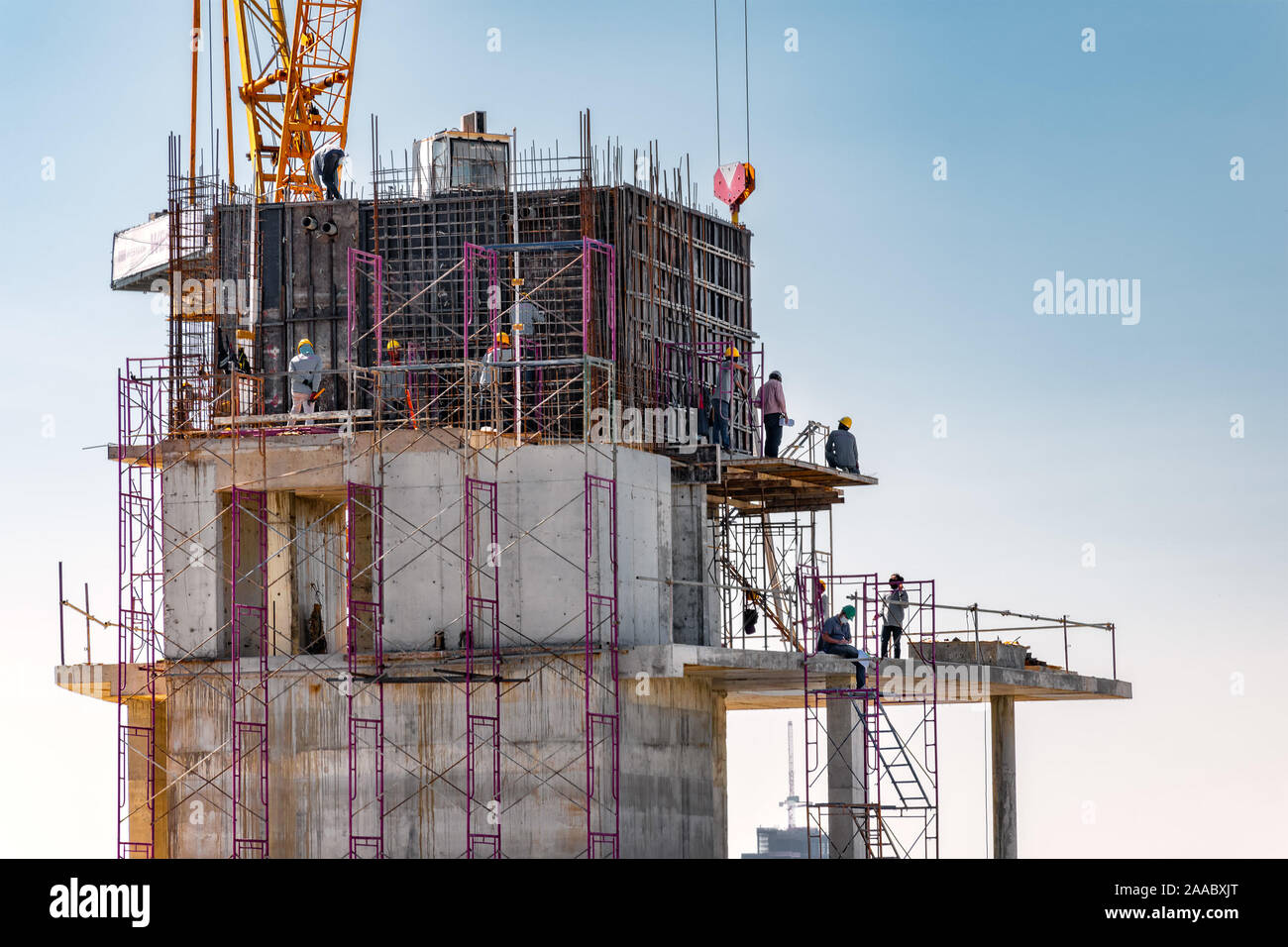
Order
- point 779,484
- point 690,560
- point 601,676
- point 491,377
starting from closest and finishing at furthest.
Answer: point 601,676, point 491,377, point 690,560, point 779,484

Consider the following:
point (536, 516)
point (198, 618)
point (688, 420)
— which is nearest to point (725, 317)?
point (688, 420)

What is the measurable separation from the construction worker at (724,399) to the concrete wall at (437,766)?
5771mm

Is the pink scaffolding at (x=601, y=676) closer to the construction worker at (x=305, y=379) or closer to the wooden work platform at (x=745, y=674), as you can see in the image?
the wooden work platform at (x=745, y=674)

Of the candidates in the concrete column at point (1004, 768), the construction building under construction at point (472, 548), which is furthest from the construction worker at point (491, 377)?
the concrete column at point (1004, 768)

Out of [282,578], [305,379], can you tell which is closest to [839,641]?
[282,578]

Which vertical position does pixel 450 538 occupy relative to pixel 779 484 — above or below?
below

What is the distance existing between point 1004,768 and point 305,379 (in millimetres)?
18740

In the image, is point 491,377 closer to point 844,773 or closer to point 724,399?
point 724,399

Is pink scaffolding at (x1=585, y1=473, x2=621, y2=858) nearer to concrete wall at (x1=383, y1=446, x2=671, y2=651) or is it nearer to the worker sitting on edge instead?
concrete wall at (x1=383, y1=446, x2=671, y2=651)

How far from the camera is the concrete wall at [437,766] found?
4356 centimetres

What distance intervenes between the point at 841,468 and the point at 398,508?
33.9 ft

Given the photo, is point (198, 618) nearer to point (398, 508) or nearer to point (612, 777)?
point (398, 508)

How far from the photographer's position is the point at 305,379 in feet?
160
